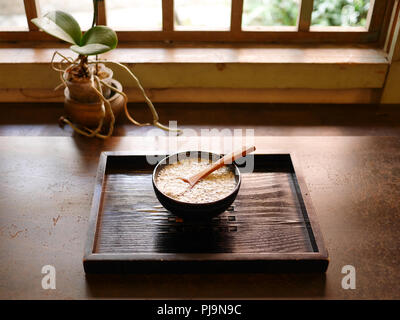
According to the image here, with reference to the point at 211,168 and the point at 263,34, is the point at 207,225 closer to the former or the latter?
the point at 211,168

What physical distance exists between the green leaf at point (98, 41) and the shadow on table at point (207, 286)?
738 millimetres

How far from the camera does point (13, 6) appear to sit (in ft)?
18.2

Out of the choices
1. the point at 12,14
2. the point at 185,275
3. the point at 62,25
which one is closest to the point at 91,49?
the point at 62,25

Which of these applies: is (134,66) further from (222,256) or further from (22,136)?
(222,256)

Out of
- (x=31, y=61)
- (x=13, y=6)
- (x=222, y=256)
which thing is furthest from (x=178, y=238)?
(x=13, y=6)

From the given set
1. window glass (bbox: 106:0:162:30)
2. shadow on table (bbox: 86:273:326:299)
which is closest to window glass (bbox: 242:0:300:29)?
window glass (bbox: 106:0:162:30)

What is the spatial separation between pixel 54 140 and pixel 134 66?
51 centimetres

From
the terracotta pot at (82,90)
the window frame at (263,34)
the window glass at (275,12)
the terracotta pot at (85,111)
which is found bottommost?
the window glass at (275,12)

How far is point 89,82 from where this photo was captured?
1514 millimetres

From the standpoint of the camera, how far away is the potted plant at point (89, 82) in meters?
1.45

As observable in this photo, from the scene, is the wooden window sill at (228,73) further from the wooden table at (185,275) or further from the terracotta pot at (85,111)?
the wooden table at (185,275)

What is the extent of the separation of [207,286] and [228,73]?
111cm

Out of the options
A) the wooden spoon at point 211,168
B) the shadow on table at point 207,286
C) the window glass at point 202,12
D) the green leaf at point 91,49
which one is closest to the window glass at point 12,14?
the window glass at point 202,12

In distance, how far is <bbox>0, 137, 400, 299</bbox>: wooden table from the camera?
3.26ft
